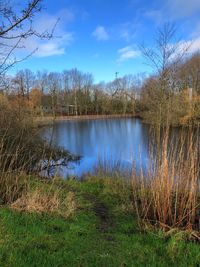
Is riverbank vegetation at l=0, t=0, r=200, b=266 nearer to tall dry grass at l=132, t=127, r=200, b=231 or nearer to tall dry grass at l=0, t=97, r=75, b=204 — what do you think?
tall dry grass at l=132, t=127, r=200, b=231

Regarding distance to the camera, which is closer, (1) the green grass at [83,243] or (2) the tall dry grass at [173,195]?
(1) the green grass at [83,243]

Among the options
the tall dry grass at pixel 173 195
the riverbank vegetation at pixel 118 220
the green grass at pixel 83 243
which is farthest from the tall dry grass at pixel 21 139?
the tall dry grass at pixel 173 195

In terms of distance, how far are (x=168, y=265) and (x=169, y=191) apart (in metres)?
1.56

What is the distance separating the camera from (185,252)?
3.55m

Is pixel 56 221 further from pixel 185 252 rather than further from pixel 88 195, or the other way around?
pixel 88 195

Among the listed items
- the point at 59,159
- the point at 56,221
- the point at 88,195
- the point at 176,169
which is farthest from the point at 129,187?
the point at 59,159

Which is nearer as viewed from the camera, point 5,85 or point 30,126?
point 5,85

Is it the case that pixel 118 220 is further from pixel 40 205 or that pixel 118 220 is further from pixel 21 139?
pixel 21 139

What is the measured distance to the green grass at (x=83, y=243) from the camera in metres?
3.26

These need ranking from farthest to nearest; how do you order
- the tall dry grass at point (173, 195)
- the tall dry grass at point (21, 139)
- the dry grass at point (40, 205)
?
the tall dry grass at point (21, 139) → the dry grass at point (40, 205) → the tall dry grass at point (173, 195)

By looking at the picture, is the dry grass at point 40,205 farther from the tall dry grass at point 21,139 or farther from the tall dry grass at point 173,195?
the tall dry grass at point 21,139

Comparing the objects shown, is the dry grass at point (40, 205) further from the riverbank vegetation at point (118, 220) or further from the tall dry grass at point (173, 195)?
the tall dry grass at point (173, 195)

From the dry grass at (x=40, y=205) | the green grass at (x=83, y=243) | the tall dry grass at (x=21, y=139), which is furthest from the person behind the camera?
the tall dry grass at (x=21, y=139)

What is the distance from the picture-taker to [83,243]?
3924 millimetres
